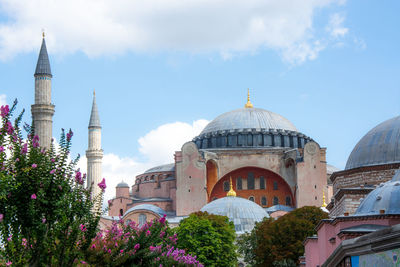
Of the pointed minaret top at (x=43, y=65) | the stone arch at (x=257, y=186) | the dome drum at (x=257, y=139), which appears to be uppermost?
the pointed minaret top at (x=43, y=65)

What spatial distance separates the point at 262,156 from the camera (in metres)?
A: 56.0

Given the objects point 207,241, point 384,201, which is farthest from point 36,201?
point 207,241

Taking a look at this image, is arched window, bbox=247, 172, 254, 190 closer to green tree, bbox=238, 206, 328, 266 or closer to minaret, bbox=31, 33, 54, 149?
minaret, bbox=31, 33, 54, 149

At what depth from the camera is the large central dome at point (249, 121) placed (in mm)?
59812

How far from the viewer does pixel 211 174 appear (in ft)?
187

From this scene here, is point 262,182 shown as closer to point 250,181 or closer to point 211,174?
point 250,181

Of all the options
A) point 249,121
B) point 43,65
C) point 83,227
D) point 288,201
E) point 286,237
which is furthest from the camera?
point 249,121

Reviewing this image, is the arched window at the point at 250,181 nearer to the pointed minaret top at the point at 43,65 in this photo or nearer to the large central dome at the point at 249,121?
the large central dome at the point at 249,121

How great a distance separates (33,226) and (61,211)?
15.0 inches

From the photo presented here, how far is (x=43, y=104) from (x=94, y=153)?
514 inches

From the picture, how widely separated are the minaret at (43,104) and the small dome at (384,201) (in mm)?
27365

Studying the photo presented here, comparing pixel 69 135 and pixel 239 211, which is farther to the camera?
pixel 239 211

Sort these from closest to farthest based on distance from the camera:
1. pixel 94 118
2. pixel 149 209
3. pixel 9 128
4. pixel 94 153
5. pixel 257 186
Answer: pixel 9 128 < pixel 149 209 < pixel 94 153 < pixel 257 186 < pixel 94 118

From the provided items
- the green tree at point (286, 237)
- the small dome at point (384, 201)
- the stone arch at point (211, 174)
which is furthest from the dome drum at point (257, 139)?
the small dome at point (384, 201)
